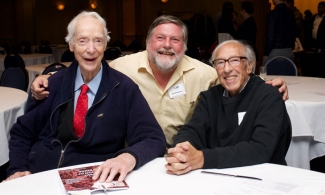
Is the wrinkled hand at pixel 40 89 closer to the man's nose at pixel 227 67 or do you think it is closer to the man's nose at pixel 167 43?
the man's nose at pixel 167 43

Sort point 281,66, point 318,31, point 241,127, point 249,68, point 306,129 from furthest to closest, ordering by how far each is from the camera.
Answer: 1. point 318,31
2. point 281,66
3. point 306,129
4. point 249,68
5. point 241,127

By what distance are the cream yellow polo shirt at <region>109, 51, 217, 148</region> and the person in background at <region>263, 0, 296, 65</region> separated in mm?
3682

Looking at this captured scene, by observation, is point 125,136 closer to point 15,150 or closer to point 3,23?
point 15,150

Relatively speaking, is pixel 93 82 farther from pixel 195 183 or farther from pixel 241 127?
pixel 195 183

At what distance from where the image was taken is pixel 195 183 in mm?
1558

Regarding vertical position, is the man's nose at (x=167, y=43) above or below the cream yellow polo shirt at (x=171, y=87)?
above

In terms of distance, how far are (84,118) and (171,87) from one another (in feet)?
2.36

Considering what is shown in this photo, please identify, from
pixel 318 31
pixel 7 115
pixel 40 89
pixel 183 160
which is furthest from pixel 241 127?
pixel 318 31

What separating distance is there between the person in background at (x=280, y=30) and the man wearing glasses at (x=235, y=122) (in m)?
4.08

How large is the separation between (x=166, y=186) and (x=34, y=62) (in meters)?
7.52

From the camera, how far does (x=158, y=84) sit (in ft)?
8.95

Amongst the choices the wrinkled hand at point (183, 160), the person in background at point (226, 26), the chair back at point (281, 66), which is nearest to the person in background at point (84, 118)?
the wrinkled hand at point (183, 160)

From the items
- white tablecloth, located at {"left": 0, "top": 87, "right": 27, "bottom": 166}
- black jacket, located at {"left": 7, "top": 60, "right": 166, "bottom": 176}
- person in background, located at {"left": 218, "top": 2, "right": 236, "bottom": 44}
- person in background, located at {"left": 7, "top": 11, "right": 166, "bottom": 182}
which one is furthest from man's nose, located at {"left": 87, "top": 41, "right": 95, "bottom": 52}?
person in background, located at {"left": 218, "top": 2, "right": 236, "bottom": 44}

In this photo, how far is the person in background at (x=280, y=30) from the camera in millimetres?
6168
